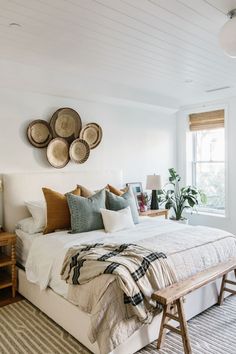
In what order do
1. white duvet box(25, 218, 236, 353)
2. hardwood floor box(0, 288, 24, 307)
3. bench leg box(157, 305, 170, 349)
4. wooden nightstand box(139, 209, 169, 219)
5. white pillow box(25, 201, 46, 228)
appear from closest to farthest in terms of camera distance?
white duvet box(25, 218, 236, 353) < bench leg box(157, 305, 170, 349) < hardwood floor box(0, 288, 24, 307) < white pillow box(25, 201, 46, 228) < wooden nightstand box(139, 209, 169, 219)

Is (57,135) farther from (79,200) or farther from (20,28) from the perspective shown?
(20,28)

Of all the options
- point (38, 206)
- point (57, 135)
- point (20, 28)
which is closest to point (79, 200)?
point (38, 206)

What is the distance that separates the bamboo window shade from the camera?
4.99m

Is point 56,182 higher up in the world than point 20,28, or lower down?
lower down

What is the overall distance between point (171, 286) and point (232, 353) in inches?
26.1

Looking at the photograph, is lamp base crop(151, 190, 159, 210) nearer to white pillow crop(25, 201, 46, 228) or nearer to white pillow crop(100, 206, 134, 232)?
white pillow crop(100, 206, 134, 232)

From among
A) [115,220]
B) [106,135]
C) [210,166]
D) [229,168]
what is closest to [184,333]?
[115,220]

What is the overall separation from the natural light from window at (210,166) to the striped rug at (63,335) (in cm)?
250

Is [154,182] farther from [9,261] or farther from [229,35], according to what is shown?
[229,35]

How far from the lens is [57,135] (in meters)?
3.92

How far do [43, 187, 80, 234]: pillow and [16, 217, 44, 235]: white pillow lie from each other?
128 mm

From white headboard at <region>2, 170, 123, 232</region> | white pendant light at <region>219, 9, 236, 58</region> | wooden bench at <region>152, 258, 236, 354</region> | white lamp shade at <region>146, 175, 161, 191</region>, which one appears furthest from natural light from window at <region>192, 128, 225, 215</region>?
white pendant light at <region>219, 9, 236, 58</region>

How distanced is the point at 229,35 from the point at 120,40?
3.13 feet

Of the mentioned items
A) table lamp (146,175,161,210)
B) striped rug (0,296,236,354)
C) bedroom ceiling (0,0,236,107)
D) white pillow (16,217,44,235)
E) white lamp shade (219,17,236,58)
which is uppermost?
bedroom ceiling (0,0,236,107)
